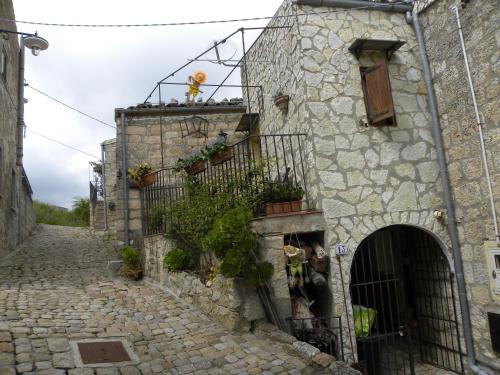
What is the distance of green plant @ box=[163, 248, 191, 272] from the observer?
22.2ft

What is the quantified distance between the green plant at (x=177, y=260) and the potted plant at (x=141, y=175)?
2.33 metres

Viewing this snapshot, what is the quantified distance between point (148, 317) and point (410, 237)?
462cm

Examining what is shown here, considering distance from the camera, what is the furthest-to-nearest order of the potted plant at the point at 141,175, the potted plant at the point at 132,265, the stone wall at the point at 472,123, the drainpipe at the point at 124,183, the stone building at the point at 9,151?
1. the drainpipe at the point at 124,183
2. the stone building at the point at 9,151
3. the potted plant at the point at 141,175
4. the potted plant at the point at 132,265
5. the stone wall at the point at 472,123

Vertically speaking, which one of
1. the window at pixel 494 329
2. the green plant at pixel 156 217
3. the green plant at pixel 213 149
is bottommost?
the window at pixel 494 329

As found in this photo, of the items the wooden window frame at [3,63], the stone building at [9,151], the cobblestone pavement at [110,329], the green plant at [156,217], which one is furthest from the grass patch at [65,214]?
the green plant at [156,217]

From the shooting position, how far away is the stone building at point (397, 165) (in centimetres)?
535

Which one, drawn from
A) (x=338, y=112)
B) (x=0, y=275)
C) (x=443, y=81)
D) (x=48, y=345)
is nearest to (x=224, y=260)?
(x=48, y=345)

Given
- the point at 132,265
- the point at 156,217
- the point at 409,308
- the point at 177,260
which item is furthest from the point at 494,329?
the point at 132,265

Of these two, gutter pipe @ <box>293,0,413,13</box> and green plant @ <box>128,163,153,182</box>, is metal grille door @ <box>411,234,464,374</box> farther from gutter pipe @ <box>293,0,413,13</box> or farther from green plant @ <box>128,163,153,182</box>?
green plant @ <box>128,163,153,182</box>

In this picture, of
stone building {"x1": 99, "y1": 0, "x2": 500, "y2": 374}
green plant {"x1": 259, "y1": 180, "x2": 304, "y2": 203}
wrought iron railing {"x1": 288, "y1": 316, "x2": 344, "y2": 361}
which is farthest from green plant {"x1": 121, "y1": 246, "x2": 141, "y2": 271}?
wrought iron railing {"x1": 288, "y1": 316, "x2": 344, "y2": 361}

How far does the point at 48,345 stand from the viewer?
433 cm

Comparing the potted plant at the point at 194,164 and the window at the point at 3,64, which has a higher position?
the window at the point at 3,64

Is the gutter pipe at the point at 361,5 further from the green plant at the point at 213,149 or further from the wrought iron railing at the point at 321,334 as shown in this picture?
the wrought iron railing at the point at 321,334

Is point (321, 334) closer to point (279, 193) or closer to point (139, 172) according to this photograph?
point (279, 193)
